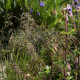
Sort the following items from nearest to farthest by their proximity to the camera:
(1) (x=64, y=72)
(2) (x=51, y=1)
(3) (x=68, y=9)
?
(3) (x=68, y=9), (1) (x=64, y=72), (2) (x=51, y=1)

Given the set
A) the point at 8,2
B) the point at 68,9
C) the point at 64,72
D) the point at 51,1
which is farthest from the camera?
the point at 51,1

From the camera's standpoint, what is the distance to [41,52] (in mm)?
2512

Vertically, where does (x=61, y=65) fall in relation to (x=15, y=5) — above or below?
below

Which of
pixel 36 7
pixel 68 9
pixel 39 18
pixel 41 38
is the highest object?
pixel 36 7

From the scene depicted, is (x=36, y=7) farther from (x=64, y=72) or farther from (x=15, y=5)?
(x=64, y=72)

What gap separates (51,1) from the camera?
149 inches

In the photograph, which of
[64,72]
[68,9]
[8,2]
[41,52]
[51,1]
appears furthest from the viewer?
[51,1]

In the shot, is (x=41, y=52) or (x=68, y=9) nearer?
(x=68, y=9)

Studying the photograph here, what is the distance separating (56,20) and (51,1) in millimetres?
460

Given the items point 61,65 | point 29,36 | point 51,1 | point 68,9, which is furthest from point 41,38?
point 51,1

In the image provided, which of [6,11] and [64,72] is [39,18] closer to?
[6,11]

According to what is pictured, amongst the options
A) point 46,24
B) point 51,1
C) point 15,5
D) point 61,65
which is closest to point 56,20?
point 46,24

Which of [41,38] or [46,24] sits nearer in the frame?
[41,38]

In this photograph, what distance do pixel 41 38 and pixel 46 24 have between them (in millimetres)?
995
